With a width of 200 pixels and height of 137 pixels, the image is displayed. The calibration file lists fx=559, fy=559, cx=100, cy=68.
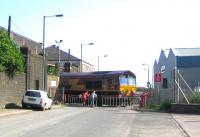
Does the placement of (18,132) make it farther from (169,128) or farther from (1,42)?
(1,42)

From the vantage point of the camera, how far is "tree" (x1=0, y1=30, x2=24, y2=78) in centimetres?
4244

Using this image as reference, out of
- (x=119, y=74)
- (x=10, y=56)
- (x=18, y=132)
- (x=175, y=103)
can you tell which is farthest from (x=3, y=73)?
(x=18, y=132)

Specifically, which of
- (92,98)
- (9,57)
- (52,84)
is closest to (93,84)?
(52,84)

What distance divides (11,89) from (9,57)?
2841 mm

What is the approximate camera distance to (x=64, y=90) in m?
63.1

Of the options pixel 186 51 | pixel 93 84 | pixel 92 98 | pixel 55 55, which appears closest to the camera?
pixel 92 98

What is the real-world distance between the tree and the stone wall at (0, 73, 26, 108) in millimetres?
667

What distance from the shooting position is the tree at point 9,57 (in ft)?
139

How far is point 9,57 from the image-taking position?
143 ft

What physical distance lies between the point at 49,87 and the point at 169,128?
36972mm

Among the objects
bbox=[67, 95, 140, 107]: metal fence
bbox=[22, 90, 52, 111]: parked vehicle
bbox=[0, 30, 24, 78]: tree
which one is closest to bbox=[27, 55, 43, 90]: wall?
bbox=[0, 30, 24, 78]: tree

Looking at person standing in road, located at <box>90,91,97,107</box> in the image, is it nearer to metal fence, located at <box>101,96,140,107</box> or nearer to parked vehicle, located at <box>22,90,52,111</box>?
metal fence, located at <box>101,96,140,107</box>

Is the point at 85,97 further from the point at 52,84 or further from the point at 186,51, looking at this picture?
the point at 186,51

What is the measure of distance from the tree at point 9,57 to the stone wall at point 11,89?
0.67 metres
